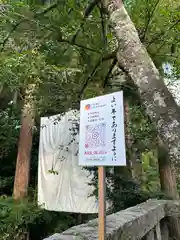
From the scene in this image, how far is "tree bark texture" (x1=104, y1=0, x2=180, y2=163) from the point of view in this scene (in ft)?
5.19

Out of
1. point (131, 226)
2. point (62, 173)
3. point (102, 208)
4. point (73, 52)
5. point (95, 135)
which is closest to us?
point (102, 208)

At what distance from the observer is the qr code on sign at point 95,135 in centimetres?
164

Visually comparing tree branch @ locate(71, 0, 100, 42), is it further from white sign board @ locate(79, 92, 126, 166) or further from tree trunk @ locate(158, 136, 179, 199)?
tree trunk @ locate(158, 136, 179, 199)

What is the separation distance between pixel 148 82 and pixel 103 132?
19.3 inches

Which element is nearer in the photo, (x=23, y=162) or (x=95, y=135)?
(x=95, y=135)

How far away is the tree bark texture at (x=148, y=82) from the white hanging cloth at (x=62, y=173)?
3105mm

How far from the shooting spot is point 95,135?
5.50ft

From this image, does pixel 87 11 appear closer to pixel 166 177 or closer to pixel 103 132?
pixel 103 132

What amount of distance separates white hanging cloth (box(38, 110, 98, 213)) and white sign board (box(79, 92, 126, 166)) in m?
3.38

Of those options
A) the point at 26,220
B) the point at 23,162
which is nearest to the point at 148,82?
Result: the point at 26,220

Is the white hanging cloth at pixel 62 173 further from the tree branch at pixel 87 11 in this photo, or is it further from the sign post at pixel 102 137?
the sign post at pixel 102 137

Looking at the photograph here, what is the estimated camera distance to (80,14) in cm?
359

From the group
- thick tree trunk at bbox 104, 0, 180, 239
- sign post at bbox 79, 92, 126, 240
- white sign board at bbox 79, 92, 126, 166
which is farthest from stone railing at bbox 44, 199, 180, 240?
thick tree trunk at bbox 104, 0, 180, 239

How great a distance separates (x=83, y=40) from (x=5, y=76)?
4.68ft
